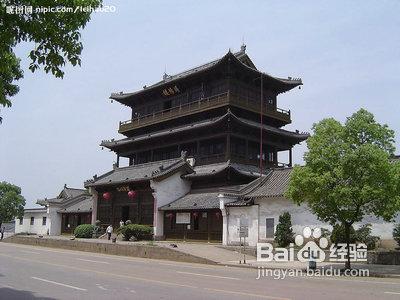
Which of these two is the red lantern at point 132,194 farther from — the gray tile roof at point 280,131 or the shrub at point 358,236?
the shrub at point 358,236

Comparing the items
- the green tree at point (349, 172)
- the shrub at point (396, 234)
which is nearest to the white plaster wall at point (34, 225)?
the shrub at point (396, 234)

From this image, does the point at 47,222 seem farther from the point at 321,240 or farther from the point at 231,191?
the point at 321,240

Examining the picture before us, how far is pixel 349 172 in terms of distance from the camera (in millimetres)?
20812

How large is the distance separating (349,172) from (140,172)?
1070 inches

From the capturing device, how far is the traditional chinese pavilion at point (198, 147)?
39781 millimetres

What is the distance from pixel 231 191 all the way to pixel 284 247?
6888 millimetres

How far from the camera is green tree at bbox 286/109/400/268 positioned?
66.9 feet

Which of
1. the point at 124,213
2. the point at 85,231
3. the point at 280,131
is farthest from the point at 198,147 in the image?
the point at 85,231

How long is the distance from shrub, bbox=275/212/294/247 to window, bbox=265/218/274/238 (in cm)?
136

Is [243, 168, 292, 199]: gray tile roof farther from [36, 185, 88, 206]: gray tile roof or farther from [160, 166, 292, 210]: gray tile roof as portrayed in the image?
[36, 185, 88, 206]: gray tile roof

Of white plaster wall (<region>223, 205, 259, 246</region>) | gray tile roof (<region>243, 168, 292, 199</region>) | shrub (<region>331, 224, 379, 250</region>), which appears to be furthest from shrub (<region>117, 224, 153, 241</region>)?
shrub (<region>331, 224, 379, 250</region>)

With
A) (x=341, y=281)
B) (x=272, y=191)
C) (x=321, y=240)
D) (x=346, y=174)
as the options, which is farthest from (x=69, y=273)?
(x=272, y=191)

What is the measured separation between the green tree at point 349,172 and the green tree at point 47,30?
14914mm

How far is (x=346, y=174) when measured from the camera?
20797 millimetres
